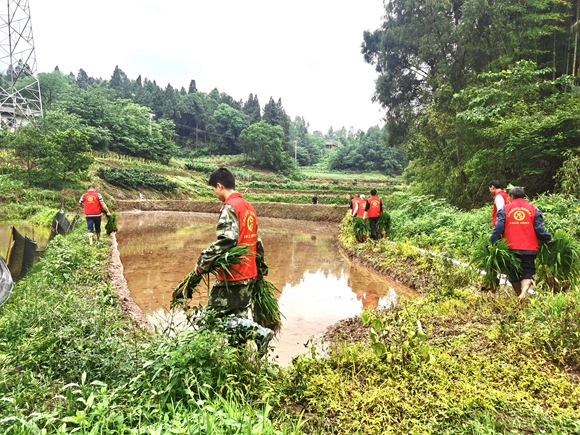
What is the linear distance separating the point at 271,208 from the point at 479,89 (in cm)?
1554

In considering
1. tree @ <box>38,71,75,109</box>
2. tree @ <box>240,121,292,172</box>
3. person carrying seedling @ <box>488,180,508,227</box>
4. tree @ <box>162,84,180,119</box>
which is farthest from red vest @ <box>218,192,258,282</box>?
tree @ <box>162,84,180,119</box>

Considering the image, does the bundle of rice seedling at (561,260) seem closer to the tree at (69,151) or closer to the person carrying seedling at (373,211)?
the person carrying seedling at (373,211)

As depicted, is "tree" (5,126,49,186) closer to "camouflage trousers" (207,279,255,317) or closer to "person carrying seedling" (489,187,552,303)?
"camouflage trousers" (207,279,255,317)

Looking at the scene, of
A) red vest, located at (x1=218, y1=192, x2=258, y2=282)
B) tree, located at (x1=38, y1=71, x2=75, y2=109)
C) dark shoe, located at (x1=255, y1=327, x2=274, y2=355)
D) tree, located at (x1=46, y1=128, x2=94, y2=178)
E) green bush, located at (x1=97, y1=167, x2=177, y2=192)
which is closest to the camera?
dark shoe, located at (x1=255, y1=327, x2=274, y2=355)

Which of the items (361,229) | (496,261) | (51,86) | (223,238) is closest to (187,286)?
(223,238)

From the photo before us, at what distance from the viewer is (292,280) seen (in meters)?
7.91

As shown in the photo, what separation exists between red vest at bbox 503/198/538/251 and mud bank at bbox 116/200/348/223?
1712 cm

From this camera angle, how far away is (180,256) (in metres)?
9.81

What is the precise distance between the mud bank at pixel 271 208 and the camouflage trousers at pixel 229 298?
61.2 feet

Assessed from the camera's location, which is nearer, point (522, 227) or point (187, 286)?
point (187, 286)

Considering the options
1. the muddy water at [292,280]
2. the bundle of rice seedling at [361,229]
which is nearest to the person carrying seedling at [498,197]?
the muddy water at [292,280]

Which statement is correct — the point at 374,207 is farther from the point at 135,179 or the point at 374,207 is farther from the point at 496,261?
the point at 135,179

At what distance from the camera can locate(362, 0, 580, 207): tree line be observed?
9.92m

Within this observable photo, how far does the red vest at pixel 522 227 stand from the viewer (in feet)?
13.9
